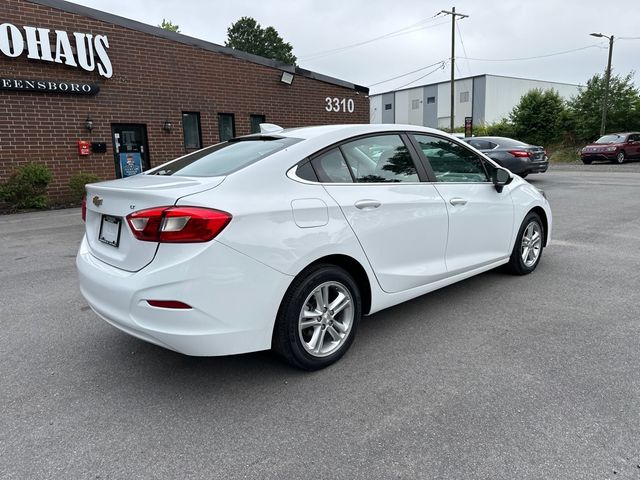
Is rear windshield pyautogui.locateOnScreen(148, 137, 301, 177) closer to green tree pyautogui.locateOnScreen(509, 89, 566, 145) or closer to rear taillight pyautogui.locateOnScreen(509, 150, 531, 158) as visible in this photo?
rear taillight pyautogui.locateOnScreen(509, 150, 531, 158)

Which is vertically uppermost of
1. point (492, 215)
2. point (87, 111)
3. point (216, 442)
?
point (87, 111)

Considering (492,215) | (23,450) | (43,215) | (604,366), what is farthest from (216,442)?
(43,215)

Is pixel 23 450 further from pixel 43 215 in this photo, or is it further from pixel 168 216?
pixel 43 215

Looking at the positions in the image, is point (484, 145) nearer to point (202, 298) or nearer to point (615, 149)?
point (615, 149)

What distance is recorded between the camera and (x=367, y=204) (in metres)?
3.28

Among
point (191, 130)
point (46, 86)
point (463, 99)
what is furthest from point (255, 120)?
point (463, 99)

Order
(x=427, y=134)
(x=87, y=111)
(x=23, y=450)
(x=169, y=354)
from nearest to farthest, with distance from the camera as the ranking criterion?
(x=23, y=450), (x=169, y=354), (x=427, y=134), (x=87, y=111)

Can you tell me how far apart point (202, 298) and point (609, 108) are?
115ft

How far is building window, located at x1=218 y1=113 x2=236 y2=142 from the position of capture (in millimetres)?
15281

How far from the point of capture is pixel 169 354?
11.3 feet

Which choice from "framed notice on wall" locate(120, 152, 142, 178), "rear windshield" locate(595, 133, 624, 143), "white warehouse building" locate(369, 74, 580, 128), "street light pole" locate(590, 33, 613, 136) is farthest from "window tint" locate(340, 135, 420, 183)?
"white warehouse building" locate(369, 74, 580, 128)

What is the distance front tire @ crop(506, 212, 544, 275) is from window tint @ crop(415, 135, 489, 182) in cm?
86

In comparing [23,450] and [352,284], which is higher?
[352,284]

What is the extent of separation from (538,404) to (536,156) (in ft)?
45.5
